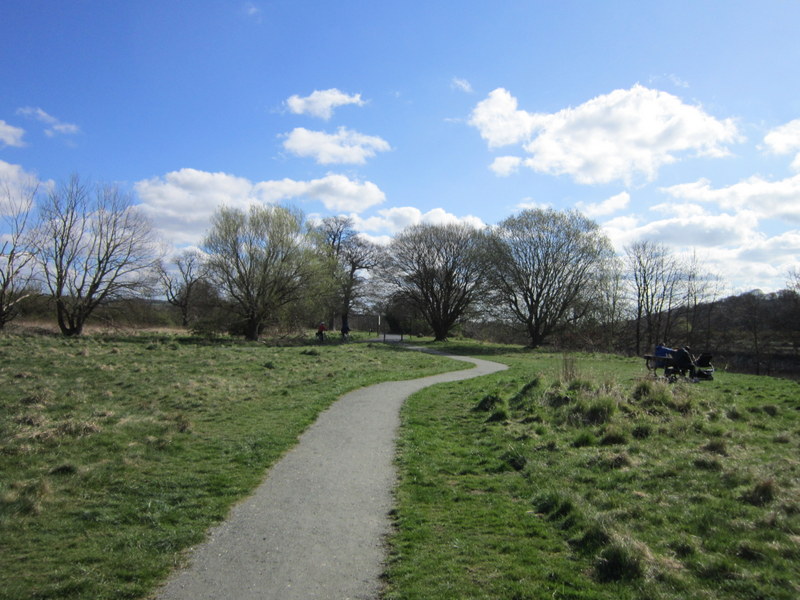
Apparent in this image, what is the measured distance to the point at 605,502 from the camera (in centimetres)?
553

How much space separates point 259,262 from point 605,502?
32011mm

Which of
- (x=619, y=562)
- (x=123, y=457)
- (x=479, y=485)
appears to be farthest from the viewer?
(x=123, y=457)

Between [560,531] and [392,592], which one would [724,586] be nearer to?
[560,531]

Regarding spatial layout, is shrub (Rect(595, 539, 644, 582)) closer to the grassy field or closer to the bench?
the grassy field

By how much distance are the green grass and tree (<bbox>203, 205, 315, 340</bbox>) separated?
16644 mm

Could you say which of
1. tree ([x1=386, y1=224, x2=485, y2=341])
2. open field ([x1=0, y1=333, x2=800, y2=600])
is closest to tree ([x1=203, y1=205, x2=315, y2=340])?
tree ([x1=386, y1=224, x2=485, y2=341])

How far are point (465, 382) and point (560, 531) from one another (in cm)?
1250

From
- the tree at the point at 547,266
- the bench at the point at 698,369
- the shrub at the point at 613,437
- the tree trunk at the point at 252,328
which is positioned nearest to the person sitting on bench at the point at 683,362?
the bench at the point at 698,369

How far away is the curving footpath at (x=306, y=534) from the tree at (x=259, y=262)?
27.1m

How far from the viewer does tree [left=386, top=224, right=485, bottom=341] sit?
4422 centimetres

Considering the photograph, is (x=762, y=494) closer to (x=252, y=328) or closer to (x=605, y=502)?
(x=605, y=502)

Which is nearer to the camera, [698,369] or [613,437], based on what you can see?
[613,437]

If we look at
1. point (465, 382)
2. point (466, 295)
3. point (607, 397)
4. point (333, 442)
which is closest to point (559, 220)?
point (466, 295)

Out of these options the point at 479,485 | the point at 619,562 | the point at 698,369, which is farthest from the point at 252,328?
the point at 619,562
